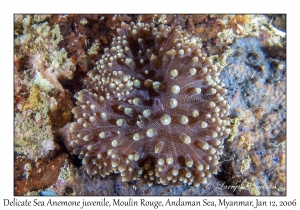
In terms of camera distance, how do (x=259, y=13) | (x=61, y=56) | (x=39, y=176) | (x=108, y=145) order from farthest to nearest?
(x=259, y=13)
(x=61, y=56)
(x=39, y=176)
(x=108, y=145)

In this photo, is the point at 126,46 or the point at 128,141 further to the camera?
the point at 126,46

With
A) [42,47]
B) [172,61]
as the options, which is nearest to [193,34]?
[172,61]

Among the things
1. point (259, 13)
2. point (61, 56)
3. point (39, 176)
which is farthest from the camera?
point (259, 13)
